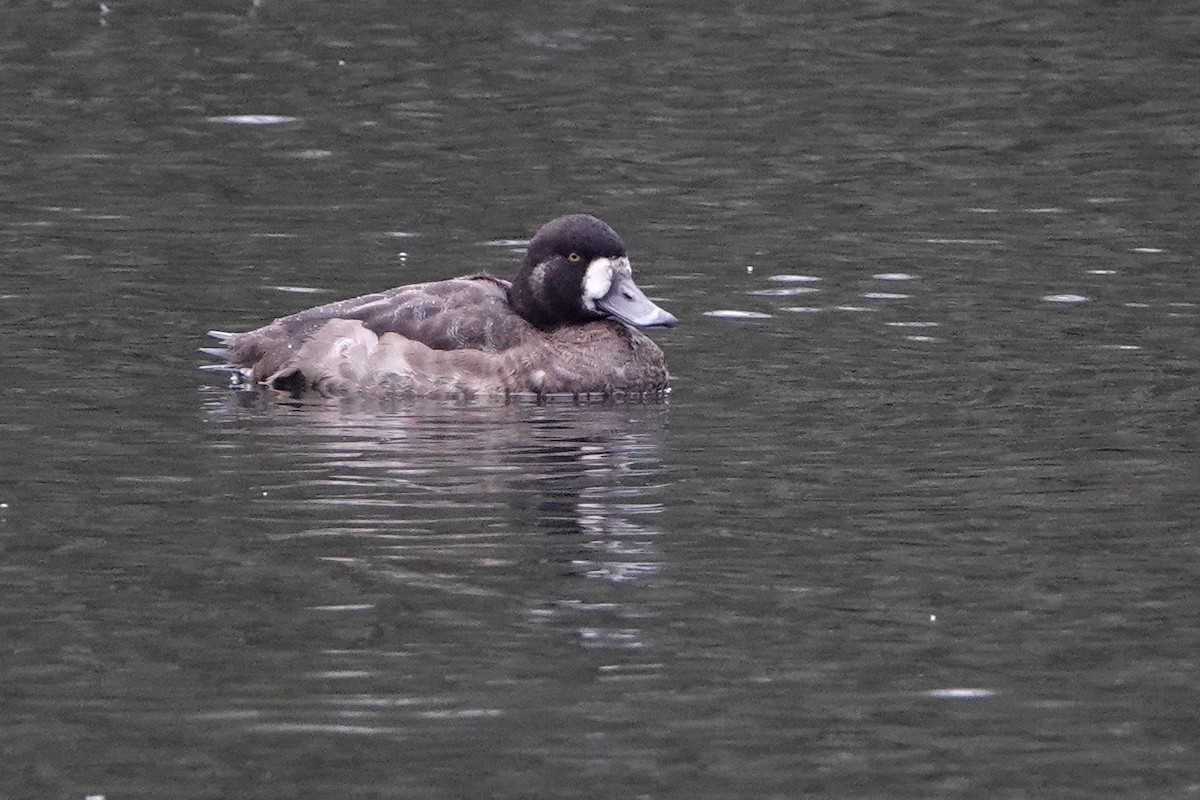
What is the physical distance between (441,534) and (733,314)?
14.1ft

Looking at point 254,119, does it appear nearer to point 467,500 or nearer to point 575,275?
point 575,275

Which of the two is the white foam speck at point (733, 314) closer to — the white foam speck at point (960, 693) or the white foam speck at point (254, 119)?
the white foam speck at point (960, 693)

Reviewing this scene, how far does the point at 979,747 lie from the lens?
20.5ft

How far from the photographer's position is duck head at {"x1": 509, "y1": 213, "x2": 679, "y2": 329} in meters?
11.3

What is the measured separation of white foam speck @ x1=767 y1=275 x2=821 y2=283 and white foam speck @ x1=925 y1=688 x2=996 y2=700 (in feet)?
21.1

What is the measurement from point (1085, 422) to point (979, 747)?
3.97 metres

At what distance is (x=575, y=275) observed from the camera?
37.1 ft

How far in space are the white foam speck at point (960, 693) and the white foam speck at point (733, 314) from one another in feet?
18.4

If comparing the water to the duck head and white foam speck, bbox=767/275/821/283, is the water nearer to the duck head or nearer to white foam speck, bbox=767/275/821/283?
white foam speck, bbox=767/275/821/283

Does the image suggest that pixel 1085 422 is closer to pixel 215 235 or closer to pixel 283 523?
pixel 283 523

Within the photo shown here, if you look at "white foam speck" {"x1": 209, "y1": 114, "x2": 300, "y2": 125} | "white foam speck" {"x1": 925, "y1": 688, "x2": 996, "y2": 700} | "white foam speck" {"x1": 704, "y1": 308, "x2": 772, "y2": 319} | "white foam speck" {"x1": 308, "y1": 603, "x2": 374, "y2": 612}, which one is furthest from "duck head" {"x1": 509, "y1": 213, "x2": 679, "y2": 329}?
"white foam speck" {"x1": 209, "y1": 114, "x2": 300, "y2": 125}

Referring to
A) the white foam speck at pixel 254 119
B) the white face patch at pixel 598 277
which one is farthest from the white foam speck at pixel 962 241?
the white foam speck at pixel 254 119

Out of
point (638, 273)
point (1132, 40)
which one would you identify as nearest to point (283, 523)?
point (638, 273)

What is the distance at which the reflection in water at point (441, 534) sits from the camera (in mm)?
6848
